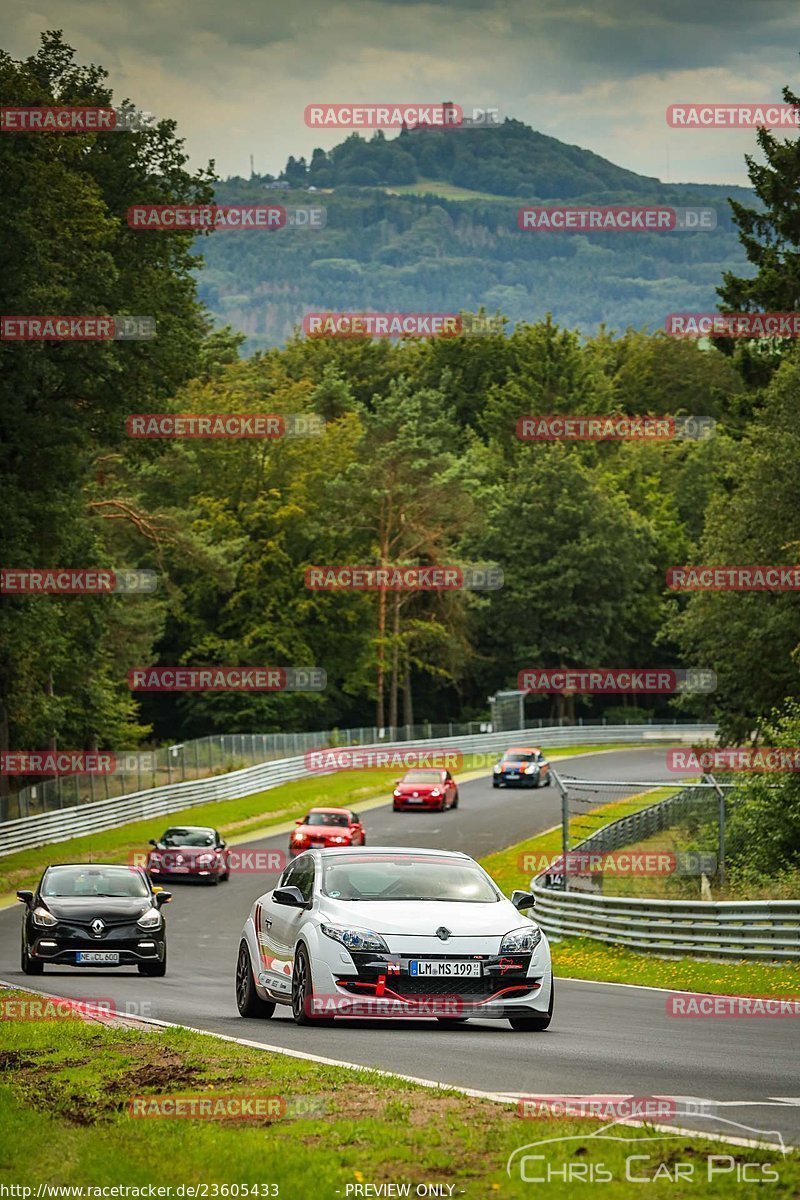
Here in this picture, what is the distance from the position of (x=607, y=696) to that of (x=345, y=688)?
948 inches

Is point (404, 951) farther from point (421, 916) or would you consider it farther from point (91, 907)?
point (91, 907)

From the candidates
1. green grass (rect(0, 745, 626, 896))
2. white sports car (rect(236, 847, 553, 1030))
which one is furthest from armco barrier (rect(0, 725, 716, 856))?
white sports car (rect(236, 847, 553, 1030))

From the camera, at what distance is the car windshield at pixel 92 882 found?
2239 cm

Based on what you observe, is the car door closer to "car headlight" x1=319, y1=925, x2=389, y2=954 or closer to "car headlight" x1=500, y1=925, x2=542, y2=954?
"car headlight" x1=319, y1=925, x2=389, y2=954

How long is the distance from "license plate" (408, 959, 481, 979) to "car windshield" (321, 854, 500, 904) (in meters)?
0.79

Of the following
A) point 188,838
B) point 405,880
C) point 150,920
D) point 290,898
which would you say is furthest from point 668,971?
point 188,838

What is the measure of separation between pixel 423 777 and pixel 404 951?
45320mm

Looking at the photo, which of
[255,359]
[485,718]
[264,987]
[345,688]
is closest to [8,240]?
[264,987]

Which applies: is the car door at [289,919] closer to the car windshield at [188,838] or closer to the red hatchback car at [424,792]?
the car windshield at [188,838]

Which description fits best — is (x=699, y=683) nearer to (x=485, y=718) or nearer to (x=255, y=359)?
(x=485, y=718)

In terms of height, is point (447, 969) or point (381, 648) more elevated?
point (447, 969)

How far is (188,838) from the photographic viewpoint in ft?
142

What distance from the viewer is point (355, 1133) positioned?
27.3ft

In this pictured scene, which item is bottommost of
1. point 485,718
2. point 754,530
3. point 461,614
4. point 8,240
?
point 485,718
